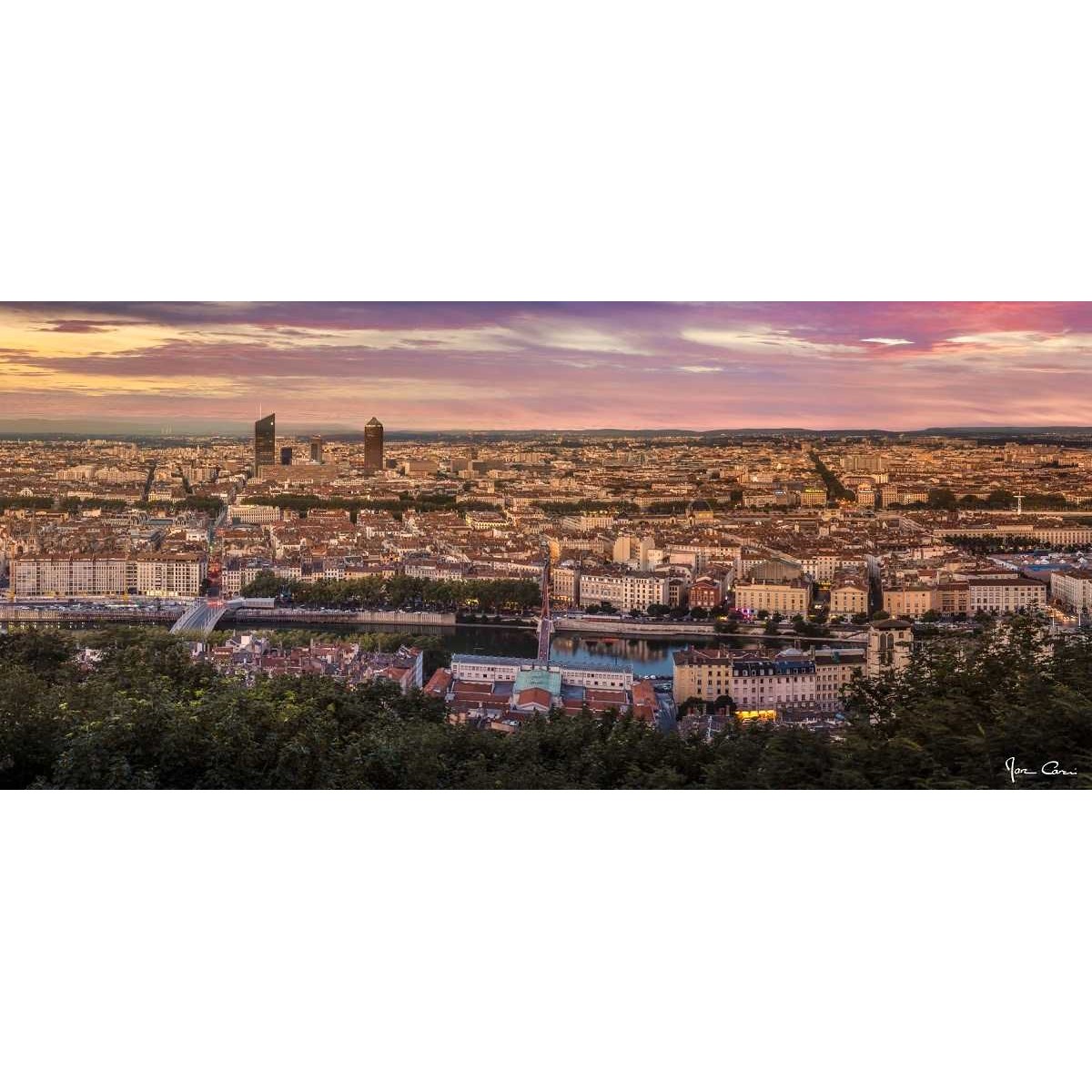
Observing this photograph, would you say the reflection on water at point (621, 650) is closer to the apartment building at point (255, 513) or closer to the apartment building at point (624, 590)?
the apartment building at point (624, 590)

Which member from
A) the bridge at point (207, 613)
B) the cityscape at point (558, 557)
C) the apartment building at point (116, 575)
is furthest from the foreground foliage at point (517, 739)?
the apartment building at point (116, 575)

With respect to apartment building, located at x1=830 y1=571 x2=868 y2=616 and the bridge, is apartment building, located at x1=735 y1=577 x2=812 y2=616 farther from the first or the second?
the bridge

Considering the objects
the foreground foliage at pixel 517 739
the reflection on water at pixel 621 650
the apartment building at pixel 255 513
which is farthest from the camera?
the apartment building at pixel 255 513

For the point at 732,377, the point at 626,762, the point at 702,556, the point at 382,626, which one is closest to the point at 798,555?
the point at 702,556

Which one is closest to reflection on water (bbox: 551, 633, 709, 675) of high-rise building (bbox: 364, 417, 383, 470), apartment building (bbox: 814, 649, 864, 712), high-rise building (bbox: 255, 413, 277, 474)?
apartment building (bbox: 814, 649, 864, 712)

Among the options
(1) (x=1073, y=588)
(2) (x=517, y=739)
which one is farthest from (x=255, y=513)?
(1) (x=1073, y=588)

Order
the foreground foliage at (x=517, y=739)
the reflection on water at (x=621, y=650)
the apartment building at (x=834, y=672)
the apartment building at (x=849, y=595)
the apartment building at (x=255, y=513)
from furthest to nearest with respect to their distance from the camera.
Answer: the apartment building at (x=255, y=513), the apartment building at (x=849, y=595), the reflection on water at (x=621, y=650), the apartment building at (x=834, y=672), the foreground foliage at (x=517, y=739)

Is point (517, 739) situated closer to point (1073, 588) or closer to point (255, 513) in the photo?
point (255, 513)
